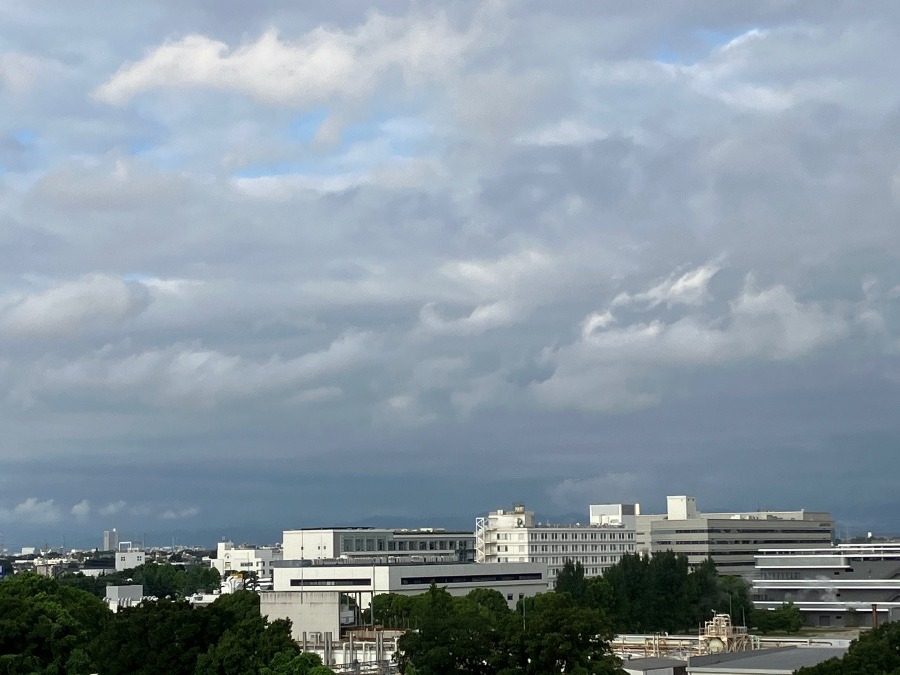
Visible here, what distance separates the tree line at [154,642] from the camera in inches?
2156

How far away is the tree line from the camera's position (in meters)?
54.8

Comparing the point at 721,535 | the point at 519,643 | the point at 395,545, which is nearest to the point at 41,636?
the point at 519,643

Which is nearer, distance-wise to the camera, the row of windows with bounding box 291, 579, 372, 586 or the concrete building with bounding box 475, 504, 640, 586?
the row of windows with bounding box 291, 579, 372, 586

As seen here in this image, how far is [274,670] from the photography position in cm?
5378

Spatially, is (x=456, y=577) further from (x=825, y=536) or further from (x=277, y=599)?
(x=825, y=536)

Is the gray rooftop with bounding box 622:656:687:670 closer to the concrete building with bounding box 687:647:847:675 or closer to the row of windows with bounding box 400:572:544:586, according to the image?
the concrete building with bounding box 687:647:847:675

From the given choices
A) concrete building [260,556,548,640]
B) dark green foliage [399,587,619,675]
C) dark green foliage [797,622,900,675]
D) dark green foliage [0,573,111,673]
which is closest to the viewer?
dark green foliage [797,622,900,675]

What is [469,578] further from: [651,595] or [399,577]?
[651,595]

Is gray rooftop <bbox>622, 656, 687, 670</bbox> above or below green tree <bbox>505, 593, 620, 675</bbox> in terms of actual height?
below

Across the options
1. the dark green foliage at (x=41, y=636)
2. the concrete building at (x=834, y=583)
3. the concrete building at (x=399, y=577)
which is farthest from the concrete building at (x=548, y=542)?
the dark green foliage at (x=41, y=636)

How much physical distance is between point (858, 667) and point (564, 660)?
12387mm

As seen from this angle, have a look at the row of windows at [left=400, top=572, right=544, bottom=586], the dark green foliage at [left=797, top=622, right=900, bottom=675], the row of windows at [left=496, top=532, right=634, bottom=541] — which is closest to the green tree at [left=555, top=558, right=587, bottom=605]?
the row of windows at [left=400, top=572, right=544, bottom=586]

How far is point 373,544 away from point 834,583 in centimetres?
5962

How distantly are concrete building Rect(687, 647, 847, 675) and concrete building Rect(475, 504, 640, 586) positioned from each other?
8286 centimetres
